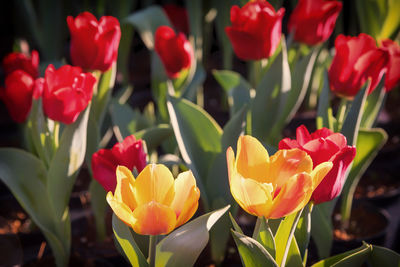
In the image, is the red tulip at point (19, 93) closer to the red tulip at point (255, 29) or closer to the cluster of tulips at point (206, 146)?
the cluster of tulips at point (206, 146)

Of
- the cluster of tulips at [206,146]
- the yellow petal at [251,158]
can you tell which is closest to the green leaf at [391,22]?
the cluster of tulips at [206,146]

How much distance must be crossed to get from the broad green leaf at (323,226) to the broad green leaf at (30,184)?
0.36 meters

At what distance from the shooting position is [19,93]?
744 millimetres

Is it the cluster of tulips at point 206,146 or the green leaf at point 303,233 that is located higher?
the cluster of tulips at point 206,146

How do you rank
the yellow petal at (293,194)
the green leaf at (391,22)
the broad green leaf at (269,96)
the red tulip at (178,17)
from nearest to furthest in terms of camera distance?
the yellow petal at (293,194) < the broad green leaf at (269,96) < the green leaf at (391,22) < the red tulip at (178,17)

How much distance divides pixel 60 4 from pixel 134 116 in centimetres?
59

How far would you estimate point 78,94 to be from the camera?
64cm

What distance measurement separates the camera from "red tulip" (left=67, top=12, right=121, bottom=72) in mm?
731

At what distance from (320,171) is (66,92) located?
1.05 ft

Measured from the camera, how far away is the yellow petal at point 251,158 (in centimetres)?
49

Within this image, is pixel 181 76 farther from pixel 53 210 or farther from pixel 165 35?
pixel 53 210

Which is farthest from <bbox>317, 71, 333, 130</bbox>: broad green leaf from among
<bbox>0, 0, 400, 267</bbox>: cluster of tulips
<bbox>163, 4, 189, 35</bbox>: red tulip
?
<bbox>163, 4, 189, 35</bbox>: red tulip

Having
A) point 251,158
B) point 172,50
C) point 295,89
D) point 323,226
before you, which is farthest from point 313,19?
point 251,158

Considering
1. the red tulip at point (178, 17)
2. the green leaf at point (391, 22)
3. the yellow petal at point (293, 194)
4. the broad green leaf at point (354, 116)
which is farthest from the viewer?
the red tulip at point (178, 17)
